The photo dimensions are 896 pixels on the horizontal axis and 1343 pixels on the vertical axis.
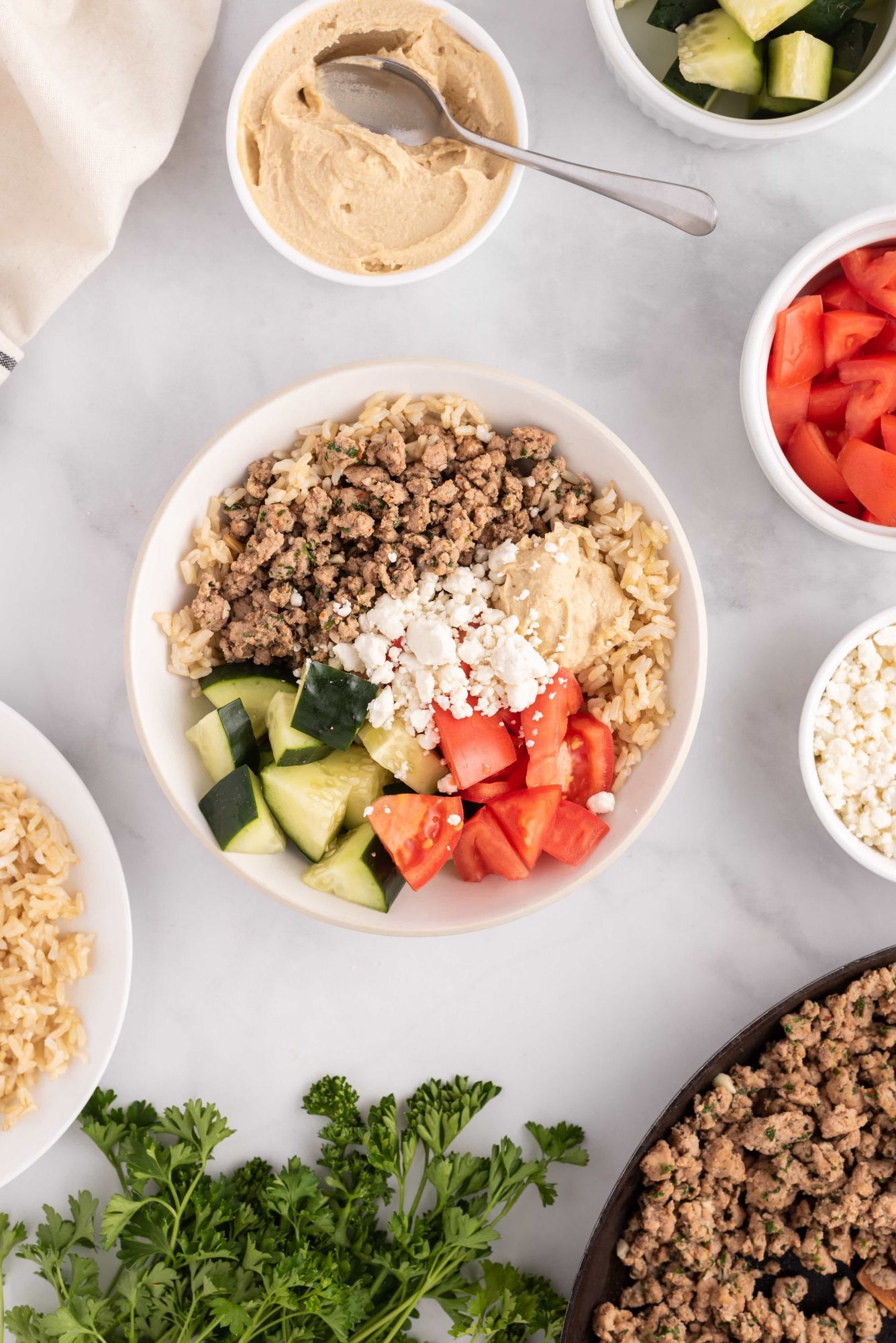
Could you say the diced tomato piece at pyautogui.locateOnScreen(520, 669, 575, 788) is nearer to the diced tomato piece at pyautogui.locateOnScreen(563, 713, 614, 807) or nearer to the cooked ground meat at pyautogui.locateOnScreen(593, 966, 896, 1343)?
the diced tomato piece at pyautogui.locateOnScreen(563, 713, 614, 807)

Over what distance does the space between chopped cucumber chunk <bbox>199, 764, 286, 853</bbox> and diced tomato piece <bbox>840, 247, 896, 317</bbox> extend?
5.23 feet

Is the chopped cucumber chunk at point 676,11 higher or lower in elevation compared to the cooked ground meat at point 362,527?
higher

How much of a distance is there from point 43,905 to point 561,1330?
1.45 meters

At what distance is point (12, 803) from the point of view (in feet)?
7.54

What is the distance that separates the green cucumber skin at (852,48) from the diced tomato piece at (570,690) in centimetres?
136

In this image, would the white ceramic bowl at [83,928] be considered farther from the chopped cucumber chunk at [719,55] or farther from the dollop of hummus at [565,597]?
the chopped cucumber chunk at [719,55]

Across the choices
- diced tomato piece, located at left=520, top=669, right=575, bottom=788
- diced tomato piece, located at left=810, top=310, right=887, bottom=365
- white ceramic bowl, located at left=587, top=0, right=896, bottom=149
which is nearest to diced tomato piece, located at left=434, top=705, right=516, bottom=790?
diced tomato piece, located at left=520, top=669, right=575, bottom=788

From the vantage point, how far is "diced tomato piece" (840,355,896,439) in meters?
2.10

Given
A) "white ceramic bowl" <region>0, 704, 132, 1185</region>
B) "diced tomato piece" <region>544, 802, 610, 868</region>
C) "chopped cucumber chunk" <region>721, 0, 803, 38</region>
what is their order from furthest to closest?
1. "white ceramic bowl" <region>0, 704, 132, 1185</region>
2. "diced tomato piece" <region>544, 802, 610, 868</region>
3. "chopped cucumber chunk" <region>721, 0, 803, 38</region>

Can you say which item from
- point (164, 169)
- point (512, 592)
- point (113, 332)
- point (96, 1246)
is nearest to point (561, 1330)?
point (96, 1246)

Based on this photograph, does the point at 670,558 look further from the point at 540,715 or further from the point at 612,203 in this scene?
the point at 612,203

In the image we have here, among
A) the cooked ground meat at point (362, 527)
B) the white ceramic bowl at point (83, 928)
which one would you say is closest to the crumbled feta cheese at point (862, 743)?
the cooked ground meat at point (362, 527)

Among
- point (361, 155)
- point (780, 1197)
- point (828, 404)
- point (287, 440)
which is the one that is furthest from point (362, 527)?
point (780, 1197)

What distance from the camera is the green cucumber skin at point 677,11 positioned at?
2.08m
